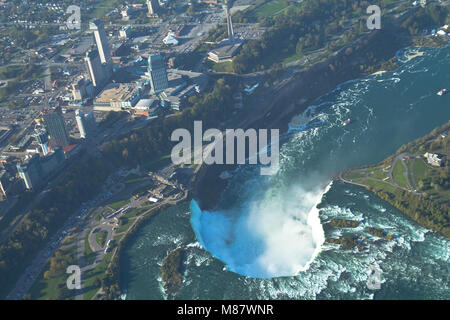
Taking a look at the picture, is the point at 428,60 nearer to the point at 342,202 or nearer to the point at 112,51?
the point at 342,202

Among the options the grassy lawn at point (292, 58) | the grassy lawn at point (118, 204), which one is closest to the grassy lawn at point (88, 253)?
the grassy lawn at point (118, 204)

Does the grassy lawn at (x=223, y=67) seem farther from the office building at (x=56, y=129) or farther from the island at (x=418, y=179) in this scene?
the island at (x=418, y=179)

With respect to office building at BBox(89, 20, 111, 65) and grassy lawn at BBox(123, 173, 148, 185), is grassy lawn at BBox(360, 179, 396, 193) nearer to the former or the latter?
grassy lawn at BBox(123, 173, 148, 185)

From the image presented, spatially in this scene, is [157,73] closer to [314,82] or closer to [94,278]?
[314,82]

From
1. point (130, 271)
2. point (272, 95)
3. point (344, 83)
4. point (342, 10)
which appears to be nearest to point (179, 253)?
point (130, 271)

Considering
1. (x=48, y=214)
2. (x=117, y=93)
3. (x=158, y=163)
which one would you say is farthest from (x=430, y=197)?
(x=117, y=93)
